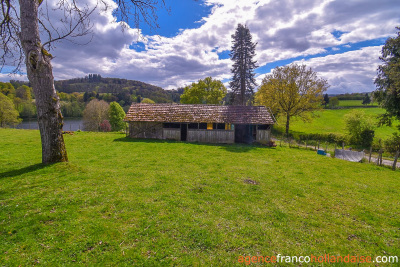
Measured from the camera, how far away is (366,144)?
2442cm

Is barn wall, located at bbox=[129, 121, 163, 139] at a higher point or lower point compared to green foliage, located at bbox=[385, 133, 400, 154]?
higher

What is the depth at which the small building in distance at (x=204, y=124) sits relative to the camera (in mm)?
21266

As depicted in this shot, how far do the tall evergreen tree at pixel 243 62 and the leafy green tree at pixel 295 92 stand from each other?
443cm

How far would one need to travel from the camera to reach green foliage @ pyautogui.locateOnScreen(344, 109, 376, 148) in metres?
24.5

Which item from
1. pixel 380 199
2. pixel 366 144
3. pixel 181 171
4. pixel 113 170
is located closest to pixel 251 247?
pixel 181 171

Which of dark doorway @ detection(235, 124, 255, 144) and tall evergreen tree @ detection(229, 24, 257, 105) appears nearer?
dark doorway @ detection(235, 124, 255, 144)

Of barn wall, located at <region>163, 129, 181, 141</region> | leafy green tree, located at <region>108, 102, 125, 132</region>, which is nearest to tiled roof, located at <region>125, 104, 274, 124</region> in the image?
barn wall, located at <region>163, 129, 181, 141</region>

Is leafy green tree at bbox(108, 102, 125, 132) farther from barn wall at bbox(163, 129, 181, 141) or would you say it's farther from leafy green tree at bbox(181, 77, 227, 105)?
barn wall at bbox(163, 129, 181, 141)

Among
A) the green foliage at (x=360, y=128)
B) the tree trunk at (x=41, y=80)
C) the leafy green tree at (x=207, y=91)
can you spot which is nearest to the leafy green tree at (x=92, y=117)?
the leafy green tree at (x=207, y=91)

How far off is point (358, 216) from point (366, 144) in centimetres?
2628

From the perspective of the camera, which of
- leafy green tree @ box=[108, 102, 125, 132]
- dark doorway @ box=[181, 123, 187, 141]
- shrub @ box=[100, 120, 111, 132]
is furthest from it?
shrub @ box=[100, 120, 111, 132]

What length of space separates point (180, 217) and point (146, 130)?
19238 millimetres

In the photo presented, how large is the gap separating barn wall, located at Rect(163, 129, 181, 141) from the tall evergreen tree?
1855cm

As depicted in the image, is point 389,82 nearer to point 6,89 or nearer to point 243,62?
point 243,62
